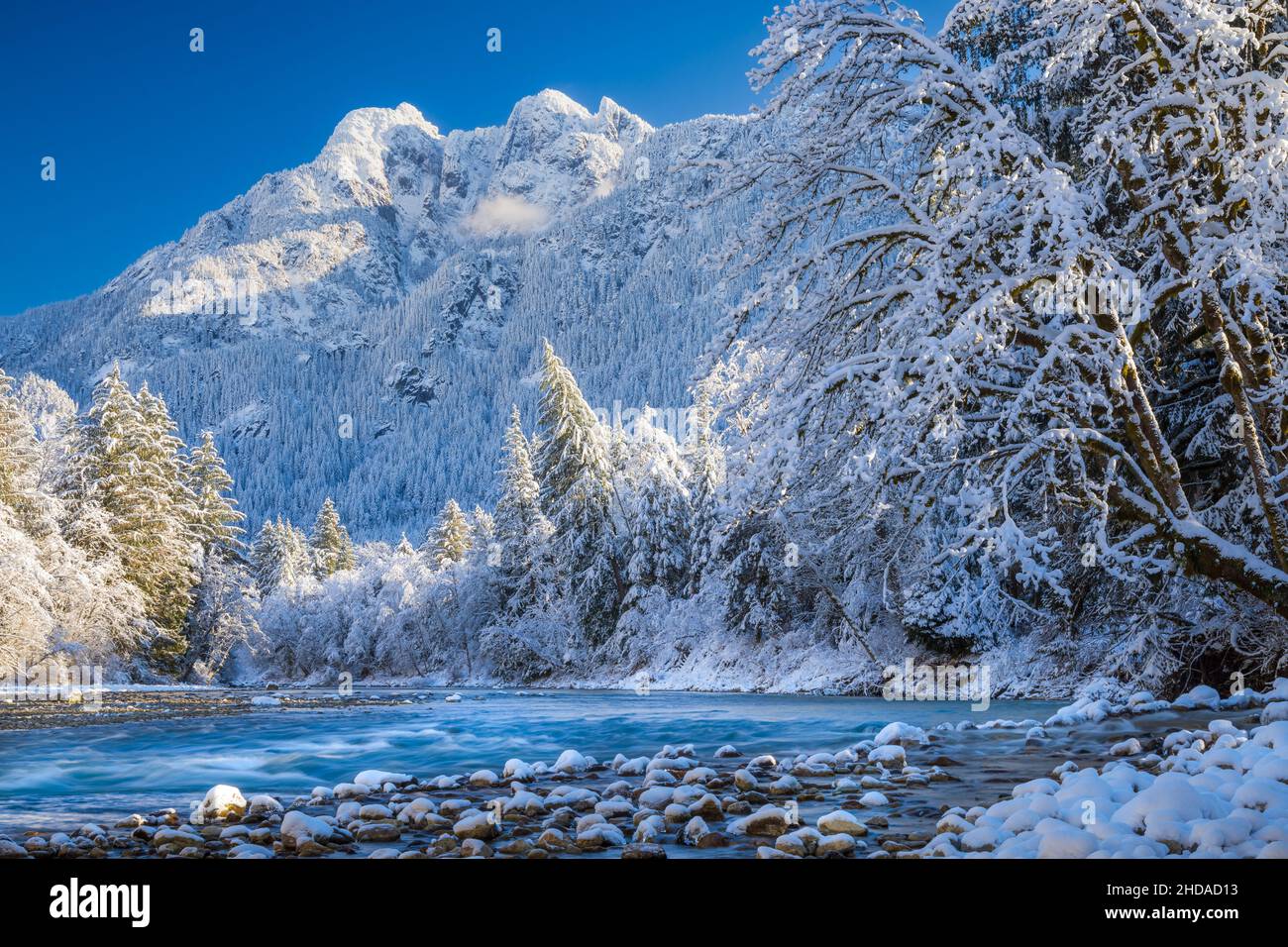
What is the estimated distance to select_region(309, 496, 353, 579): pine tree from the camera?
78.5m

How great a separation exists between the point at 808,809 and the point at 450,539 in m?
61.8

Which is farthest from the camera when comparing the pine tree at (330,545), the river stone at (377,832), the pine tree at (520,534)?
the pine tree at (330,545)

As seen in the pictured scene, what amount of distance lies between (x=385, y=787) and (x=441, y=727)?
7958 millimetres

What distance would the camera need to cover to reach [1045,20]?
8.42 meters

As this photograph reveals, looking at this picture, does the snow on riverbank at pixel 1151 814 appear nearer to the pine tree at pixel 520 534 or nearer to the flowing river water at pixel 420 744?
the flowing river water at pixel 420 744

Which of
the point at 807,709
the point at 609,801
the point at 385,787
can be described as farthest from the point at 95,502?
the point at 609,801

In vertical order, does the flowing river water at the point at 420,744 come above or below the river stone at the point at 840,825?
below

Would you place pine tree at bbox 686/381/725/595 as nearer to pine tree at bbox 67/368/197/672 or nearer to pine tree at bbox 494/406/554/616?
pine tree at bbox 494/406/554/616

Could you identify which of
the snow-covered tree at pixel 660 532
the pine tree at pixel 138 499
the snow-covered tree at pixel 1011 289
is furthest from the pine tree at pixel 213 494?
the snow-covered tree at pixel 1011 289

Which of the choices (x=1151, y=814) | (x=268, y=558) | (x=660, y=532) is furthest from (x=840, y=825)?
(x=268, y=558)

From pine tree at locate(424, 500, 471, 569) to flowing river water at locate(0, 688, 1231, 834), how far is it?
146 feet

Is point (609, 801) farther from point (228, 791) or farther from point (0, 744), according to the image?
Result: point (0, 744)

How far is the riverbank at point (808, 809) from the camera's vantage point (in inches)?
183

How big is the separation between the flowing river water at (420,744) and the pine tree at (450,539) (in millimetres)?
44453
